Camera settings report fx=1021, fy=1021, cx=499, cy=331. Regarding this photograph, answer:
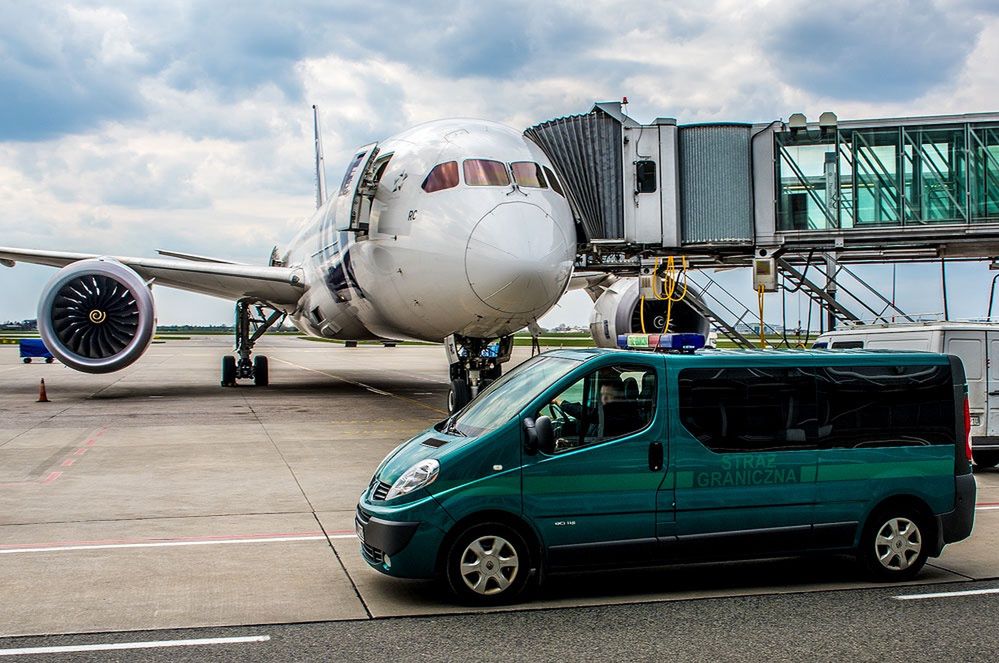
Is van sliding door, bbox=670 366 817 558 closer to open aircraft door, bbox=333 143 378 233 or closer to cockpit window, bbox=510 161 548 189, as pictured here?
cockpit window, bbox=510 161 548 189

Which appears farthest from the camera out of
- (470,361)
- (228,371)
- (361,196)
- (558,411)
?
(228,371)

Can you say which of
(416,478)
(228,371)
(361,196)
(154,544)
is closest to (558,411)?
(416,478)

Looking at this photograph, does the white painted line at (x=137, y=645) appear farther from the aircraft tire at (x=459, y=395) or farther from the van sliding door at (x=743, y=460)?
the aircraft tire at (x=459, y=395)

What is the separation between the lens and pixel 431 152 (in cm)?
1580

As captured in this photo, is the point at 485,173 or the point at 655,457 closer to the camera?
the point at 655,457

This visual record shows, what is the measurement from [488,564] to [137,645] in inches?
83.7

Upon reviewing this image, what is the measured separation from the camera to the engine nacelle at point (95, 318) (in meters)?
21.0

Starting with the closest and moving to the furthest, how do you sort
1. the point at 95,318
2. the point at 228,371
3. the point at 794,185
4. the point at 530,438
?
the point at 530,438 < the point at 794,185 < the point at 95,318 < the point at 228,371


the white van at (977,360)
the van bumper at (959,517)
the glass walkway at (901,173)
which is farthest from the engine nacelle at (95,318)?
the van bumper at (959,517)

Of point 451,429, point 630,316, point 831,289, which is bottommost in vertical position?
point 451,429

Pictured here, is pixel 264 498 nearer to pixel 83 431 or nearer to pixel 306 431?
pixel 306 431

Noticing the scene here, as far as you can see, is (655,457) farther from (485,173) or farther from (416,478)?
(485,173)

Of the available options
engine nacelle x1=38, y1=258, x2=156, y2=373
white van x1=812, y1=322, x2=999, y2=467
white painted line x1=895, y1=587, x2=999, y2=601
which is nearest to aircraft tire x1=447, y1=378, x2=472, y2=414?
white van x1=812, y1=322, x2=999, y2=467

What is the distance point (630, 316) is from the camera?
888 inches
